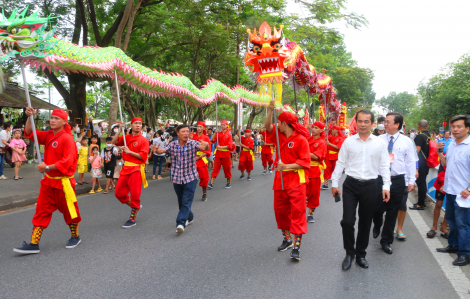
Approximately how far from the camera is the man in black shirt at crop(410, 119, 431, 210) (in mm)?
6457

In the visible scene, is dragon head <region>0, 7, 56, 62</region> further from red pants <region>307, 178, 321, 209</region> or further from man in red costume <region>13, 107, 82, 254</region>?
red pants <region>307, 178, 321, 209</region>

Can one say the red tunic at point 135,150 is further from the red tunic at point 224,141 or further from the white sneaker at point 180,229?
the red tunic at point 224,141

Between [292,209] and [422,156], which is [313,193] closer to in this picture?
[292,209]

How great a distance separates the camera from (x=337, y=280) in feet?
11.4

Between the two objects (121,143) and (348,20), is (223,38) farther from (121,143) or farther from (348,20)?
(121,143)

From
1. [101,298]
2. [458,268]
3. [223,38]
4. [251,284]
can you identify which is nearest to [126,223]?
[101,298]

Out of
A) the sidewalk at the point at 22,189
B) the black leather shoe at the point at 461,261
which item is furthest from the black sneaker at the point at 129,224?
the black leather shoe at the point at 461,261

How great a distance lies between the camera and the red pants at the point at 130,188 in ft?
18.0

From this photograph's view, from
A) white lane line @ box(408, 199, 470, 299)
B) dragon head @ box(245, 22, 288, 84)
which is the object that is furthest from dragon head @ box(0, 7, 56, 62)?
white lane line @ box(408, 199, 470, 299)

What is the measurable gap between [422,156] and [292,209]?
417 centimetres

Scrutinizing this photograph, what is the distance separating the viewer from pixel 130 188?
18.0 feet

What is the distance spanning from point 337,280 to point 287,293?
64 cm

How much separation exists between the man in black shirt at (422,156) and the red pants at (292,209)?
351 centimetres

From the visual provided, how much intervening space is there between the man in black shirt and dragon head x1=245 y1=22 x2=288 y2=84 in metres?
3.29
